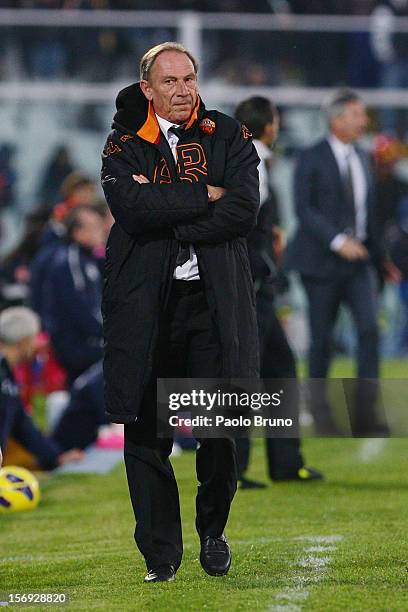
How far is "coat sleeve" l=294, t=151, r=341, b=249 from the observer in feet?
33.9

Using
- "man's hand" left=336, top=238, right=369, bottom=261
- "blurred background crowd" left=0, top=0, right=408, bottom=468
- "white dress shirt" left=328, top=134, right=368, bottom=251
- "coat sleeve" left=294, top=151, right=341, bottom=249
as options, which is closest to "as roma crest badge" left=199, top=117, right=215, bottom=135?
"man's hand" left=336, top=238, right=369, bottom=261

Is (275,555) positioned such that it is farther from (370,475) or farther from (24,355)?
(24,355)

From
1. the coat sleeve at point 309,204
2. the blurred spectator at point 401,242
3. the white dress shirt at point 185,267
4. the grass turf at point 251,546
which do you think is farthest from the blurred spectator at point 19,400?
the blurred spectator at point 401,242

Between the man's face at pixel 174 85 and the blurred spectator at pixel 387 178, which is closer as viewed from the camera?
the man's face at pixel 174 85

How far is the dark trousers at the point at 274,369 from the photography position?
830cm

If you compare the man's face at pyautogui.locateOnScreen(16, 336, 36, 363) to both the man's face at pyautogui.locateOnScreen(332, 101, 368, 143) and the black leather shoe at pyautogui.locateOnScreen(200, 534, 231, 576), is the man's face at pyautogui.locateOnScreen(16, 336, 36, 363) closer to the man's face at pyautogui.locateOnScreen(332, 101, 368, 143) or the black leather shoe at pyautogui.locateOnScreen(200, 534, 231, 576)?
the man's face at pyautogui.locateOnScreen(332, 101, 368, 143)

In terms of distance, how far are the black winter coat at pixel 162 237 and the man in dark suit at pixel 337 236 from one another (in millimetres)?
4743

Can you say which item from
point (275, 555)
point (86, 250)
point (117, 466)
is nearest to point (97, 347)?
point (86, 250)

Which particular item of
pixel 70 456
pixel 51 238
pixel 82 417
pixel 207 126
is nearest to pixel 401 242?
pixel 51 238

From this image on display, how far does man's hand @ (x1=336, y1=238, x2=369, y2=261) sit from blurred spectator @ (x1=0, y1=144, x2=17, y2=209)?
251 inches

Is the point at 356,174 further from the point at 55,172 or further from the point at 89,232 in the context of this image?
the point at 55,172

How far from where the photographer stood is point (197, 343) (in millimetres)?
5543

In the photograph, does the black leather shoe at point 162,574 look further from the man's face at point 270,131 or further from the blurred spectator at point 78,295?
the blurred spectator at point 78,295

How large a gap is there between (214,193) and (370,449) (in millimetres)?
5252
